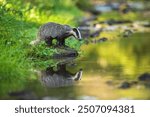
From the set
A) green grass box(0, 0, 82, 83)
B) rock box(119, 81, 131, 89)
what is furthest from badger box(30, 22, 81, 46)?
rock box(119, 81, 131, 89)

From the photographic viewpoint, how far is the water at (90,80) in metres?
8.48

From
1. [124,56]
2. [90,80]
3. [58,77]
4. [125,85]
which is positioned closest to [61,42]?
[124,56]

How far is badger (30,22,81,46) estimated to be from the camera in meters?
11.2

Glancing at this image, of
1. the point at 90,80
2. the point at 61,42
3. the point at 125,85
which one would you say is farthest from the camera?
the point at 61,42

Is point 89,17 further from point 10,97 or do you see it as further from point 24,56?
point 10,97

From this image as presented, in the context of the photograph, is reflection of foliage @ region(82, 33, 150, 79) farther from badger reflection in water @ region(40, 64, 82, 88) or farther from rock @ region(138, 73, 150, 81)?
badger reflection in water @ region(40, 64, 82, 88)

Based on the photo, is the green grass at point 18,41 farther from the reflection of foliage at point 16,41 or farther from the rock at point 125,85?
the rock at point 125,85

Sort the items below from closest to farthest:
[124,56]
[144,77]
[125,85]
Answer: [125,85] < [144,77] < [124,56]

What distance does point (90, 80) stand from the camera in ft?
30.7

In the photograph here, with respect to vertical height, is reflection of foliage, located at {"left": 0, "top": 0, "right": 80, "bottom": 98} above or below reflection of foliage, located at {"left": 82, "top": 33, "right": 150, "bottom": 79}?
above

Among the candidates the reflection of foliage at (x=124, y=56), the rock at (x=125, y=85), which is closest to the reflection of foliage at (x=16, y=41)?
the reflection of foliage at (x=124, y=56)

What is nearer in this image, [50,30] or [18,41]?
[18,41]

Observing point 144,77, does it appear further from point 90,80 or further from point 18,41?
point 18,41

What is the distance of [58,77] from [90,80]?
0.50 m
